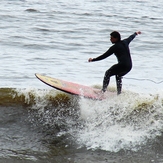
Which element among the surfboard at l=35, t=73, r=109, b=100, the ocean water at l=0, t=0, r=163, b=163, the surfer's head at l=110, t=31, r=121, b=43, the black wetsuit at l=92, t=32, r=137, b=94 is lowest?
the ocean water at l=0, t=0, r=163, b=163

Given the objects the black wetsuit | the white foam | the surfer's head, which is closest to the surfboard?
the white foam

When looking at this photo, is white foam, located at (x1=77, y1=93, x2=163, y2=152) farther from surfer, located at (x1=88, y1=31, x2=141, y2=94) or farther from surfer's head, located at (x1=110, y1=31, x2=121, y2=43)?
surfer's head, located at (x1=110, y1=31, x2=121, y2=43)

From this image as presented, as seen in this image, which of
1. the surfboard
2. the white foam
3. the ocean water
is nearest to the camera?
the ocean water

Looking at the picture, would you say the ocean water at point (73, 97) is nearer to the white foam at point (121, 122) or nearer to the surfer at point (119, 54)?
the white foam at point (121, 122)

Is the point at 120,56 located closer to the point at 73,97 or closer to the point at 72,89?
the point at 72,89

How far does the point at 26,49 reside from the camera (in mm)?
22125

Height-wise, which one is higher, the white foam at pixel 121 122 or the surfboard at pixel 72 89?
the surfboard at pixel 72 89

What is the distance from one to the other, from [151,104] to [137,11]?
90.3ft

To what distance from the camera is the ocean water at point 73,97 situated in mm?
9602

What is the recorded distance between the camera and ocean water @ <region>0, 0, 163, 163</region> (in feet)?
31.5

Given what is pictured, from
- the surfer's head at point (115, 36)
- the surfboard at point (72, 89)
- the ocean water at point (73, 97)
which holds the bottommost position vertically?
the ocean water at point (73, 97)

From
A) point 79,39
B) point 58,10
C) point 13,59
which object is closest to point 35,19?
point 58,10

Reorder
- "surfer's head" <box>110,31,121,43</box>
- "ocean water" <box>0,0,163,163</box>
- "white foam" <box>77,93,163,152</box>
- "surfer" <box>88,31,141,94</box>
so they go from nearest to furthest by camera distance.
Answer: "ocean water" <box>0,0,163,163</box> < "white foam" <box>77,93,163,152</box> < "surfer's head" <box>110,31,121,43</box> < "surfer" <box>88,31,141,94</box>

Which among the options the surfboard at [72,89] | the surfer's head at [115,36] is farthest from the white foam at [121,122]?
the surfer's head at [115,36]
